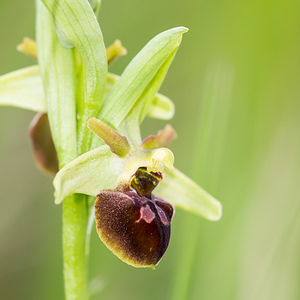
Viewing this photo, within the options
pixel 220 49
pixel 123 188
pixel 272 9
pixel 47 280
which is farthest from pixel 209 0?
pixel 123 188

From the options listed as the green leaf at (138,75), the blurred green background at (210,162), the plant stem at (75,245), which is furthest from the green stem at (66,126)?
the blurred green background at (210,162)

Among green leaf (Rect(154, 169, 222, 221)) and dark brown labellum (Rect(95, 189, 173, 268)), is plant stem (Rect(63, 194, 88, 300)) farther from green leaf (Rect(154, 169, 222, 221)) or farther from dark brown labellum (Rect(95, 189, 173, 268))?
green leaf (Rect(154, 169, 222, 221))

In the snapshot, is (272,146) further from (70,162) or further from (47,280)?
(70,162)

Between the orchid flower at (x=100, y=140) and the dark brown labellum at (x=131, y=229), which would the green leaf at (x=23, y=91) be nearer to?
the orchid flower at (x=100, y=140)

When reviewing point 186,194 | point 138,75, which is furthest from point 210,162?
point 138,75

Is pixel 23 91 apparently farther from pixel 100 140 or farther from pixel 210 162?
pixel 210 162

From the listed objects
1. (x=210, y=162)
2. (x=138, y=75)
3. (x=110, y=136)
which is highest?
(x=138, y=75)

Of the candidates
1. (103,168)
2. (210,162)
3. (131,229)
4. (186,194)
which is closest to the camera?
(131,229)
